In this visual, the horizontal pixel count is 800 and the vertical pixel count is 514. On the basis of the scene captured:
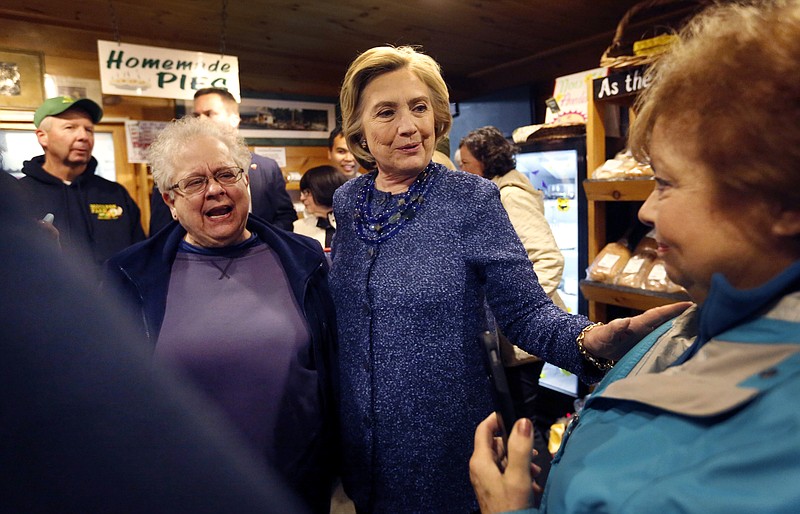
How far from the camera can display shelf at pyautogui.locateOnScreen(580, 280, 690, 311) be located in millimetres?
2259

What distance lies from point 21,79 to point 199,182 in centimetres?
347

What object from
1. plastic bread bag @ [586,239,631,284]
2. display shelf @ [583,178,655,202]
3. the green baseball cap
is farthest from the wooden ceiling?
plastic bread bag @ [586,239,631,284]

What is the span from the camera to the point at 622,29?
2.47 metres

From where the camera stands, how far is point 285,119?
5395mm

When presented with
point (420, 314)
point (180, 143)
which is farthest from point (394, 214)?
point (180, 143)

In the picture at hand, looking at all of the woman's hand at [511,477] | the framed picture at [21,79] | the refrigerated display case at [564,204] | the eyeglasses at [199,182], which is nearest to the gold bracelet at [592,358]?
the woman's hand at [511,477]

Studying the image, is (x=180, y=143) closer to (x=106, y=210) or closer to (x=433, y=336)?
(x=433, y=336)

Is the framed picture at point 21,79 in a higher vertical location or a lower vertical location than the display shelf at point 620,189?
higher

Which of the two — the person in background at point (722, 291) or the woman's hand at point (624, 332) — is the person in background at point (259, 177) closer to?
the woman's hand at point (624, 332)

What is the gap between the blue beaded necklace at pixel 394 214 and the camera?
141cm

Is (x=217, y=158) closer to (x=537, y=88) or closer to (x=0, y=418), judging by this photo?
(x=0, y=418)

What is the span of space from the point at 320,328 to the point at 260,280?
239 millimetres

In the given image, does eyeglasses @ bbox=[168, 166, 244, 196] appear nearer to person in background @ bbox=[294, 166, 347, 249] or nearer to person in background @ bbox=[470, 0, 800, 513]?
person in background @ bbox=[470, 0, 800, 513]

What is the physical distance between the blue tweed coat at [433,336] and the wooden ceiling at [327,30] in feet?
9.82
